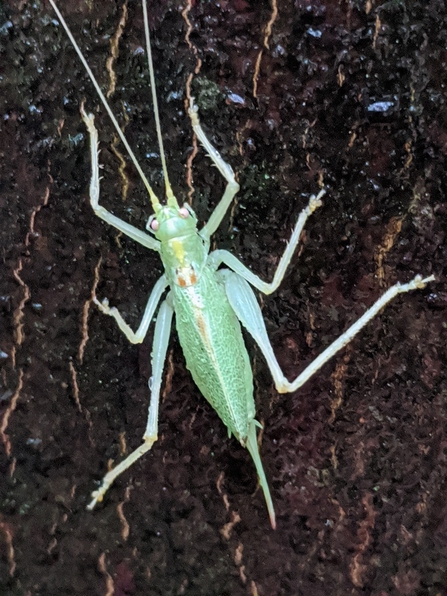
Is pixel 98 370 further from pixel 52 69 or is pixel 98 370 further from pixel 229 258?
pixel 52 69

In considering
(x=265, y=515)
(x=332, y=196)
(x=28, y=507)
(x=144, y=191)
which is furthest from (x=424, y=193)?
(x=28, y=507)

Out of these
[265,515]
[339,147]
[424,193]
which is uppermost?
[339,147]

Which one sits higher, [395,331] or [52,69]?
[52,69]

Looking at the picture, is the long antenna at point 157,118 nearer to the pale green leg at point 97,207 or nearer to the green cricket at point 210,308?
the green cricket at point 210,308

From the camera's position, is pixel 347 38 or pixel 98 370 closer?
pixel 347 38

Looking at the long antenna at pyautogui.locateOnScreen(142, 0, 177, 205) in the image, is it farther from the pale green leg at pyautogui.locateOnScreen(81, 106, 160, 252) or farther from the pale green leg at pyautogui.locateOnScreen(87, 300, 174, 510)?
the pale green leg at pyautogui.locateOnScreen(87, 300, 174, 510)

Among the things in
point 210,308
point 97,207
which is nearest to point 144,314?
point 210,308

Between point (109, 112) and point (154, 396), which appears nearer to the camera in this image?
point (109, 112)

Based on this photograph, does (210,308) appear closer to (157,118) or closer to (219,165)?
(219,165)
